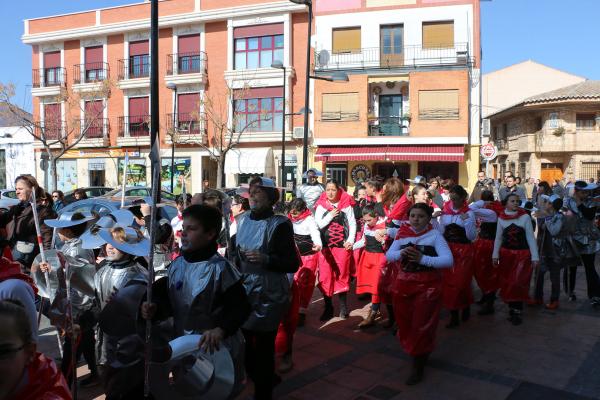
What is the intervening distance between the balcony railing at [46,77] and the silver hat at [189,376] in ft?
113

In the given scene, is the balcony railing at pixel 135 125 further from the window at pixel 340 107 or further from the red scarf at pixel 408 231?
the red scarf at pixel 408 231

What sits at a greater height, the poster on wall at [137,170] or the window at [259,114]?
the window at [259,114]

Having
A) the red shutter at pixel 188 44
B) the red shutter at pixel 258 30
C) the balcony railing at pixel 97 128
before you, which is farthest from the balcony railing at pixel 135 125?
the red shutter at pixel 258 30

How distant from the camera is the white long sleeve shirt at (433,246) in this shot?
14.5 feet

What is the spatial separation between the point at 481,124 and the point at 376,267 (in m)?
20.6

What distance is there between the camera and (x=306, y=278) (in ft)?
19.6

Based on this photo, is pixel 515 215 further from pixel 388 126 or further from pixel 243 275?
pixel 388 126

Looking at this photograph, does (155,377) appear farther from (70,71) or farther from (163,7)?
(70,71)

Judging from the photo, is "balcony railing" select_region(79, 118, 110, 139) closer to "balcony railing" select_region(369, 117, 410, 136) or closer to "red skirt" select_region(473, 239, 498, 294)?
"balcony railing" select_region(369, 117, 410, 136)

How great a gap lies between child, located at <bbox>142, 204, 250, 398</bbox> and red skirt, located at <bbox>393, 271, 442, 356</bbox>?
84.8 inches

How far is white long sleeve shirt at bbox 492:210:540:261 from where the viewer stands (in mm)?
6254

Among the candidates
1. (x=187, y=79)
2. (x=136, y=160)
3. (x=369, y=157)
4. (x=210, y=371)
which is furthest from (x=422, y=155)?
(x=210, y=371)

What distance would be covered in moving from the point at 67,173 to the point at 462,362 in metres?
32.1

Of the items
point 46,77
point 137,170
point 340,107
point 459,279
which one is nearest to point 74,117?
point 46,77
